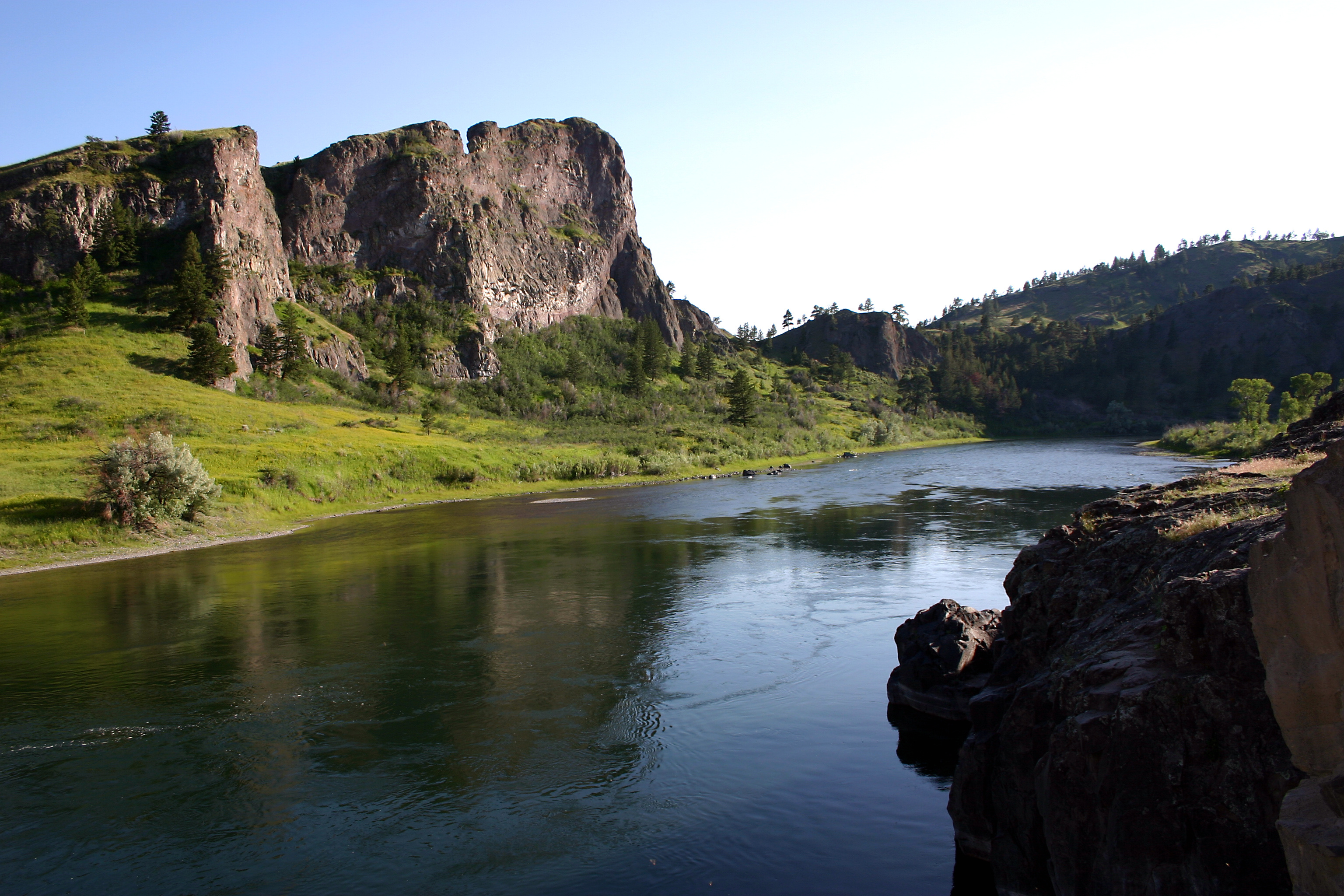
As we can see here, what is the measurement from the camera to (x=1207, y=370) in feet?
570

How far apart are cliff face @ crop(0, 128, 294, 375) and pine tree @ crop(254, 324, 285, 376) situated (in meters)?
1.90

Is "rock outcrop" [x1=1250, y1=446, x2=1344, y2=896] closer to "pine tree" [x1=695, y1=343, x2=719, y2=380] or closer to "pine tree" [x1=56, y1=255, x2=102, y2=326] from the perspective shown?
"pine tree" [x1=56, y1=255, x2=102, y2=326]

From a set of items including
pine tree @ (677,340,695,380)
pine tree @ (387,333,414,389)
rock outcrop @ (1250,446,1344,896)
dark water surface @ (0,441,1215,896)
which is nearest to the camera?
rock outcrop @ (1250,446,1344,896)

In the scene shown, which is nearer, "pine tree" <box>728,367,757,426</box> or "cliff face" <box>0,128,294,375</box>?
"cliff face" <box>0,128,294,375</box>

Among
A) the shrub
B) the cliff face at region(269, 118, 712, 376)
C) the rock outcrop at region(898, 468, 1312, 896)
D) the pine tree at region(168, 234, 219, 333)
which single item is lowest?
the rock outcrop at region(898, 468, 1312, 896)

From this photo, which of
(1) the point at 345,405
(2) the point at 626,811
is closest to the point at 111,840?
(2) the point at 626,811

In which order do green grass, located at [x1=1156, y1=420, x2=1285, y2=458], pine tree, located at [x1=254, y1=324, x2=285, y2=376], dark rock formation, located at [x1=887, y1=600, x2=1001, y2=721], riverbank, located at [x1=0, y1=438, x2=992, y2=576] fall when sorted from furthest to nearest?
pine tree, located at [x1=254, y1=324, x2=285, y2=376] < green grass, located at [x1=1156, y1=420, x2=1285, y2=458] < riverbank, located at [x1=0, y1=438, x2=992, y2=576] < dark rock formation, located at [x1=887, y1=600, x2=1001, y2=721]

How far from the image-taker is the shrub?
3847cm

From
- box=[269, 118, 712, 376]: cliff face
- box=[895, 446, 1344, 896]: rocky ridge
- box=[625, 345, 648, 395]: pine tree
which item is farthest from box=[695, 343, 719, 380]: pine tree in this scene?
box=[895, 446, 1344, 896]: rocky ridge

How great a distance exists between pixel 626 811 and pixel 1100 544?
27.8ft

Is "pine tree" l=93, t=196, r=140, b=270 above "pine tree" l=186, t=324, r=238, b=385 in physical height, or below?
above

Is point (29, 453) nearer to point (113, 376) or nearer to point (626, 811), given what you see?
point (113, 376)

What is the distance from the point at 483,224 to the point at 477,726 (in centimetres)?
14101

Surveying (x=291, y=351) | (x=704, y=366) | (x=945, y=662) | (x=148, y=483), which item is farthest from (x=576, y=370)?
(x=945, y=662)
